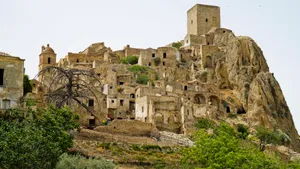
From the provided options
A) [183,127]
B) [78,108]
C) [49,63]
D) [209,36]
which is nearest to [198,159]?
[78,108]

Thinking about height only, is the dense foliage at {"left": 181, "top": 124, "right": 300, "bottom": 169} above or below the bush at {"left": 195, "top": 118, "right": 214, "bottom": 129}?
below

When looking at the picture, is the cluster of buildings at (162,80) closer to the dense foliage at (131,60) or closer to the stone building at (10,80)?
the stone building at (10,80)

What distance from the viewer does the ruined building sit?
2685 inches

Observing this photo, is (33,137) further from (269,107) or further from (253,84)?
(253,84)

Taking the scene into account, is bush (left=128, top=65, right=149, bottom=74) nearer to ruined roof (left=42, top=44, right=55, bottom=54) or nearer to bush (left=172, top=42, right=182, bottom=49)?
ruined roof (left=42, top=44, right=55, bottom=54)

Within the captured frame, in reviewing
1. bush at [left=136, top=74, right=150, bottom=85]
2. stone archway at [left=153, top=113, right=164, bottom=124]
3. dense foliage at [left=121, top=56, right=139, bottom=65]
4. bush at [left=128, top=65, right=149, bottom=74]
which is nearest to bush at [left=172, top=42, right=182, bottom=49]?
dense foliage at [left=121, top=56, right=139, bottom=65]

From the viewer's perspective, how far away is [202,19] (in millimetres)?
109812

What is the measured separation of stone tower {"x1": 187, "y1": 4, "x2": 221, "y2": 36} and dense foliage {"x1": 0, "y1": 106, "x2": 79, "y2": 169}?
73.2 metres

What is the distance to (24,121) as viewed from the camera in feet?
116

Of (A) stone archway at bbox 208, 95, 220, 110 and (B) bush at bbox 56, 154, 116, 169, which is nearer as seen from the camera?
(B) bush at bbox 56, 154, 116, 169

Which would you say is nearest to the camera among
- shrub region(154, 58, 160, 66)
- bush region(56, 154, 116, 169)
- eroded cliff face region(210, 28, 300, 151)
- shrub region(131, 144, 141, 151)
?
bush region(56, 154, 116, 169)

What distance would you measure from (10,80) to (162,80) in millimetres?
41826

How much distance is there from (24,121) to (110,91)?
119 ft

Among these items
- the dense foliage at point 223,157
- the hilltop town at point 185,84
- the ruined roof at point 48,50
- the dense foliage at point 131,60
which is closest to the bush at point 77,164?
the dense foliage at point 223,157
